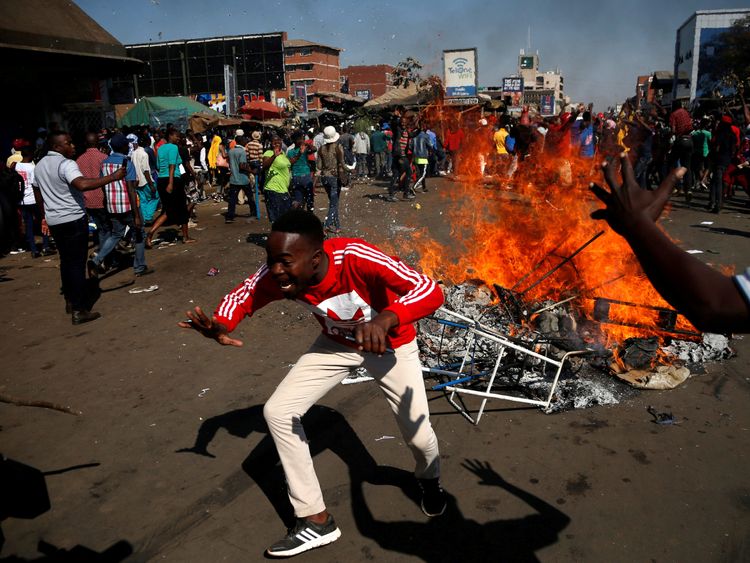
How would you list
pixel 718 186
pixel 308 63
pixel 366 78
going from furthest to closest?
pixel 366 78 → pixel 308 63 → pixel 718 186

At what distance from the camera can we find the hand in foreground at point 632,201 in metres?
1.42

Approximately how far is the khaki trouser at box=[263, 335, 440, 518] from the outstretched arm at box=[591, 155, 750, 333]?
5.74ft

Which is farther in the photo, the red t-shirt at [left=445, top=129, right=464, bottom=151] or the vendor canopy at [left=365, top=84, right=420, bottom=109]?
the vendor canopy at [left=365, top=84, right=420, bottom=109]

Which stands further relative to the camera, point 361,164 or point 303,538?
point 361,164

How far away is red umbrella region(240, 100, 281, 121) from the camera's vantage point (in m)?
30.9

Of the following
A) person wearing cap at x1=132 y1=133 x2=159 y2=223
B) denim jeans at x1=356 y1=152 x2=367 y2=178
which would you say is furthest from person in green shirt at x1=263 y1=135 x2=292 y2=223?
denim jeans at x1=356 y1=152 x2=367 y2=178

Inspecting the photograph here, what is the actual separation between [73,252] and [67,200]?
0.64m

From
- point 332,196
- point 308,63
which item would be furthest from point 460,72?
point 308,63

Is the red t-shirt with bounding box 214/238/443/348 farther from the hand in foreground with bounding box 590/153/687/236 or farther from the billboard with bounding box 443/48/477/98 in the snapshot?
the billboard with bounding box 443/48/477/98

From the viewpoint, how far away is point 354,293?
9.59 feet

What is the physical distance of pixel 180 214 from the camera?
10547 millimetres

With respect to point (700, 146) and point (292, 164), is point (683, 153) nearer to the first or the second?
point (700, 146)

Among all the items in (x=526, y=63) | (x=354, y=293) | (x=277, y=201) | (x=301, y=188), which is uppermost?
(x=526, y=63)

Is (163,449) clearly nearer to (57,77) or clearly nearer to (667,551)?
(667,551)
